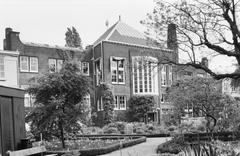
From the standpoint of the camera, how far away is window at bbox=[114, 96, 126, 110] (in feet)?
115

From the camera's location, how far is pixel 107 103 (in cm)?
3328

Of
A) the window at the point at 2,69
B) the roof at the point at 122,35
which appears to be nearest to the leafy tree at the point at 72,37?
the roof at the point at 122,35

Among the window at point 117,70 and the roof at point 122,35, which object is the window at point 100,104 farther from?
the roof at point 122,35

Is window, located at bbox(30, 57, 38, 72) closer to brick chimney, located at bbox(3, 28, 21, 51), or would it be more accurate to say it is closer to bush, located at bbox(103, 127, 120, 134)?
Answer: brick chimney, located at bbox(3, 28, 21, 51)

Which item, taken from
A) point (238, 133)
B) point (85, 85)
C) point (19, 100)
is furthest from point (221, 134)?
point (19, 100)

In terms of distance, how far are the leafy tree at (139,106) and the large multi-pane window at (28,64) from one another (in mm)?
10776

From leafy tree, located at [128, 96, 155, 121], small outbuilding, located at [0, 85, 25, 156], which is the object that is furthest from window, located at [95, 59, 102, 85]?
small outbuilding, located at [0, 85, 25, 156]

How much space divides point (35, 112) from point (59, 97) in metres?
1.27

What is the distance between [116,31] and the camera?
126 ft

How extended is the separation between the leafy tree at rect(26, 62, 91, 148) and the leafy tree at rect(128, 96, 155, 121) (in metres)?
19.5

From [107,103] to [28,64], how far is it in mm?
8969

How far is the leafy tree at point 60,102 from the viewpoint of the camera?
48.7 feet

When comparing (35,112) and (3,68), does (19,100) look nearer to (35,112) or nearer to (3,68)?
(35,112)

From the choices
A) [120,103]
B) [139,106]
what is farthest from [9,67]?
[139,106]
